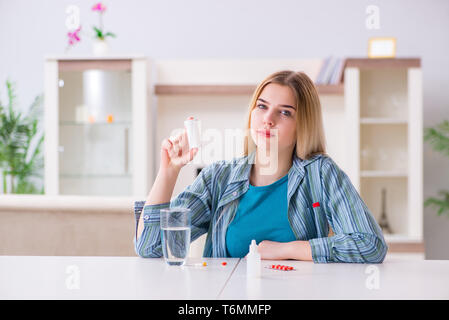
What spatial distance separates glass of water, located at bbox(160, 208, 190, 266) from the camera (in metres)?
1.26

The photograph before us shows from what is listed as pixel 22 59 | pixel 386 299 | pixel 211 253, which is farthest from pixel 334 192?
pixel 22 59

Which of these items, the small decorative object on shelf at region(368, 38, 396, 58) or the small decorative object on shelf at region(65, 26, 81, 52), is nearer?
the small decorative object on shelf at region(368, 38, 396, 58)

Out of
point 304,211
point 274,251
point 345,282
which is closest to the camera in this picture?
point 345,282

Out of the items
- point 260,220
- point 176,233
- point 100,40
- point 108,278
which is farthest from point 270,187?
point 100,40

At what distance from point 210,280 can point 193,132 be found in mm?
455

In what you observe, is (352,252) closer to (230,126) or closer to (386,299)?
(386,299)

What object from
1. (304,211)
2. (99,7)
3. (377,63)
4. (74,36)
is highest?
(99,7)

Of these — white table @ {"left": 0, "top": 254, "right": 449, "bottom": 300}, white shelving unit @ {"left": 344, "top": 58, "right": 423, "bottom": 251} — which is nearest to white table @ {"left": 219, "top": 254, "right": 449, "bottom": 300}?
white table @ {"left": 0, "top": 254, "right": 449, "bottom": 300}

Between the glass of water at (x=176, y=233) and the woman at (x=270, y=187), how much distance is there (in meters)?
0.17

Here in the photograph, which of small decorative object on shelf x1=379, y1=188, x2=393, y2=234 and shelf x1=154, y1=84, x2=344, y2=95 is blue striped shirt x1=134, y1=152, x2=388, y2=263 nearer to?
shelf x1=154, y1=84, x2=344, y2=95

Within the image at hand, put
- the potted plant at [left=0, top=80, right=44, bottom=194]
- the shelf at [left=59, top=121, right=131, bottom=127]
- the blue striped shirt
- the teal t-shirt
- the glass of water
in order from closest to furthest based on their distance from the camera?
the glass of water
the blue striped shirt
the teal t-shirt
the shelf at [left=59, top=121, right=131, bottom=127]
the potted plant at [left=0, top=80, right=44, bottom=194]

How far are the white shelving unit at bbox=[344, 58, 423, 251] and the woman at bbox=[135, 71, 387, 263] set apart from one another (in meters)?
1.91

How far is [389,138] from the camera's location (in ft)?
11.9

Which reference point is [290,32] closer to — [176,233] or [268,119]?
[268,119]
